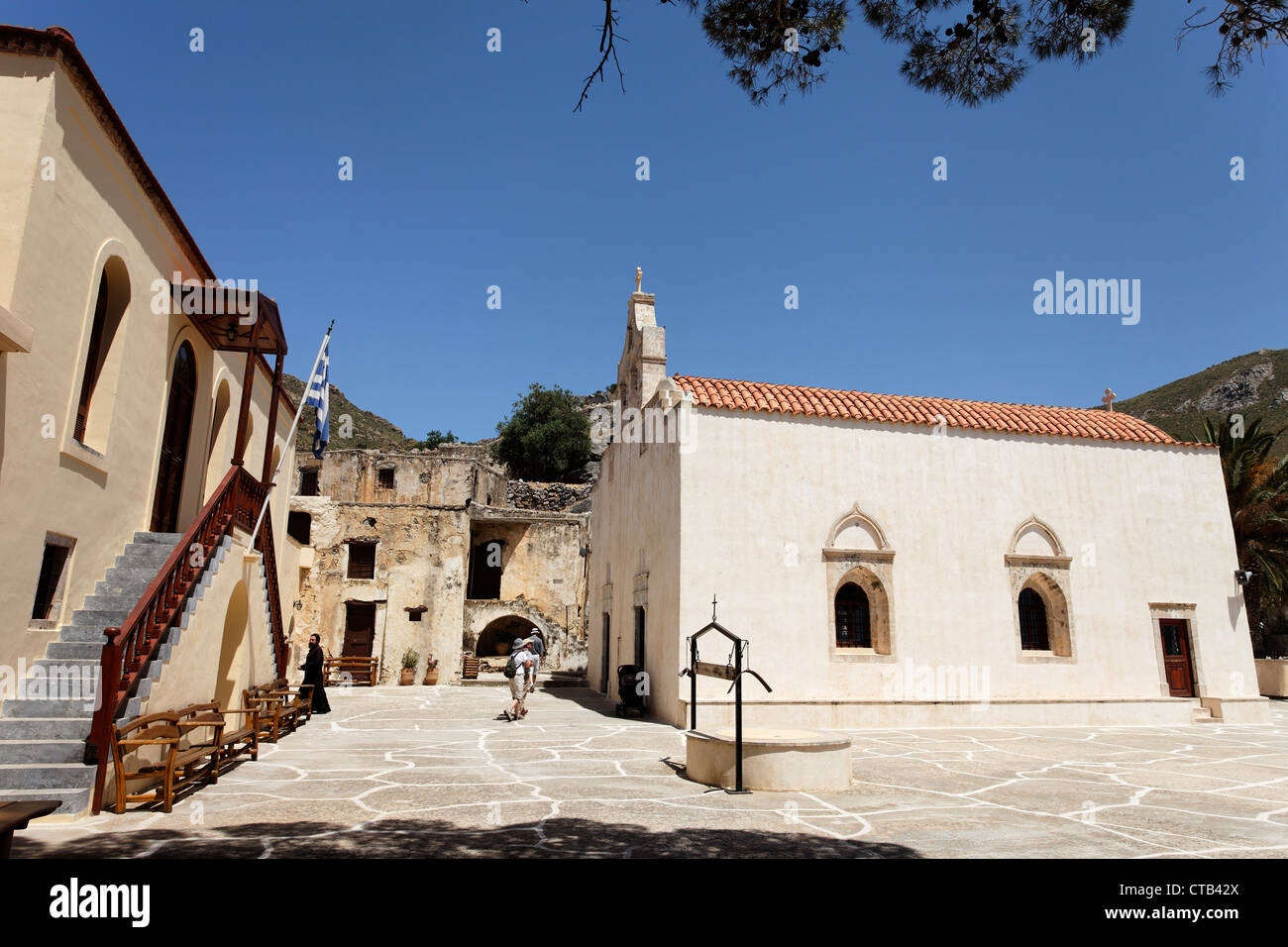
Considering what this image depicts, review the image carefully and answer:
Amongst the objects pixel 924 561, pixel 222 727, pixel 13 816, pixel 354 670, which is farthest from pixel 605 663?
pixel 13 816

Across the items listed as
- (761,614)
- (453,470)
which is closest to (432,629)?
(453,470)

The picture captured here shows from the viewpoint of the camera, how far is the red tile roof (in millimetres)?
14591

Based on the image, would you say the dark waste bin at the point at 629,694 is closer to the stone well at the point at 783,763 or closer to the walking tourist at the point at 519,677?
the walking tourist at the point at 519,677

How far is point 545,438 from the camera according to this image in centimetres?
4684

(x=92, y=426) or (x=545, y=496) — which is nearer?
(x=92, y=426)

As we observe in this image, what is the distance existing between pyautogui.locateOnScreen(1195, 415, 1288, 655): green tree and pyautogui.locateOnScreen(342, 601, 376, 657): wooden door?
89.3ft

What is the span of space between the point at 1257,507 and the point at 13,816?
2857 centimetres

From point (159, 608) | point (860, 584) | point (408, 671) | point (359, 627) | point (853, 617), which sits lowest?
point (408, 671)

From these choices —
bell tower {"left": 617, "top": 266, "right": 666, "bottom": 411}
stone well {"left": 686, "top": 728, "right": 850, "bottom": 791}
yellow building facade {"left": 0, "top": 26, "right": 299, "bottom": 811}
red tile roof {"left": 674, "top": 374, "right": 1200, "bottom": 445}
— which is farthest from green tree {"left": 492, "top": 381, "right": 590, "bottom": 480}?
stone well {"left": 686, "top": 728, "right": 850, "bottom": 791}

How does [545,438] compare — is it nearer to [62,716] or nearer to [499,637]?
[499,637]

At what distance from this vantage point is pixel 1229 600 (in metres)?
16.2

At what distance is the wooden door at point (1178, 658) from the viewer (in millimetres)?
15836

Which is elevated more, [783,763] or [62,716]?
[62,716]
